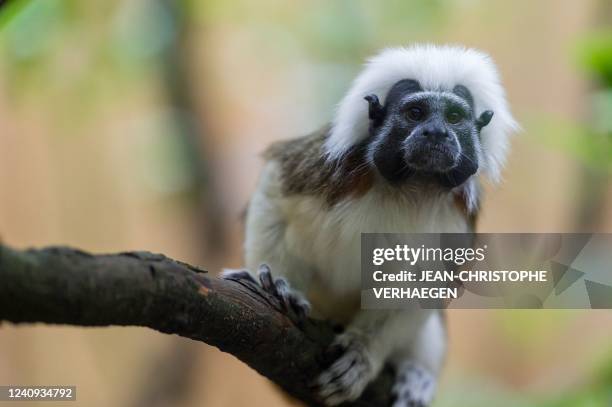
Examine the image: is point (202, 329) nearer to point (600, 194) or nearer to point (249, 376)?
point (600, 194)

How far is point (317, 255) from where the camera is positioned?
10.4 feet

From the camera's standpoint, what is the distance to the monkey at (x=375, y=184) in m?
2.88

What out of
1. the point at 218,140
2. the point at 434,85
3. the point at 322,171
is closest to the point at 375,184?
the point at 322,171

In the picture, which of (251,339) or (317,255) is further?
(317,255)

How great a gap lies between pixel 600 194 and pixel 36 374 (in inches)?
190

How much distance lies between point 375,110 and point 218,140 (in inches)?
116

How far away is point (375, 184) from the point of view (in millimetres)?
3055

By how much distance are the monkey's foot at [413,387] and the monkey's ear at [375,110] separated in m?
1.19

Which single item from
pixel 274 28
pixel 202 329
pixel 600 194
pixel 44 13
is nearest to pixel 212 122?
pixel 274 28

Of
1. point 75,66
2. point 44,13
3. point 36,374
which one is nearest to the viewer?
point 44,13

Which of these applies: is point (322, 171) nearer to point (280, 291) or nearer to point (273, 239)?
point (273, 239)

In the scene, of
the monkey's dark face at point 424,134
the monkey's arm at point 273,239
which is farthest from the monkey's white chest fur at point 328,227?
the monkey's dark face at point 424,134

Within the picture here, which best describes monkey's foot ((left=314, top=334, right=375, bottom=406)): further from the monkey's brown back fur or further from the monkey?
the monkey's brown back fur

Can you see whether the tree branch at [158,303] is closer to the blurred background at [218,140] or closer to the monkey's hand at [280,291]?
the monkey's hand at [280,291]
